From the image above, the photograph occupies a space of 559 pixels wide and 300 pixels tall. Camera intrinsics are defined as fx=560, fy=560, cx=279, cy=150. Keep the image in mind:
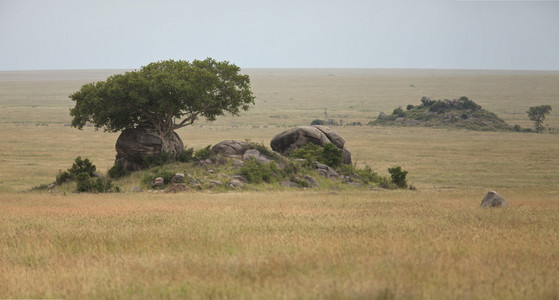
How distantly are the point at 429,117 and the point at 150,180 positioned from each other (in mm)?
76649

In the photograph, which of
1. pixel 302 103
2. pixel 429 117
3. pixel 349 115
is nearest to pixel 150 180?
pixel 429 117

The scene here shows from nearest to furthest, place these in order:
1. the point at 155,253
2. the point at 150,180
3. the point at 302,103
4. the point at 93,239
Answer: the point at 155,253 < the point at 93,239 < the point at 150,180 < the point at 302,103

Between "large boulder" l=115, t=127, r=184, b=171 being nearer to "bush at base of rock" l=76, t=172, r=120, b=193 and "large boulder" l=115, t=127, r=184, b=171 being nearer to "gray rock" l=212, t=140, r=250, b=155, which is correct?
"gray rock" l=212, t=140, r=250, b=155

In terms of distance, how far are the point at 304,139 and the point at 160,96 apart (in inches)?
459

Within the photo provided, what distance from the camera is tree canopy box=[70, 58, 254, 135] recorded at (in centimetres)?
3419

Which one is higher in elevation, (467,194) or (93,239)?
(93,239)

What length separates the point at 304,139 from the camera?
41.2m

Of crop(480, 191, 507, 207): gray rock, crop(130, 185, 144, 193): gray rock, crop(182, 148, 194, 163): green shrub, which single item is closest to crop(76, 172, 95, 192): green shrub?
crop(130, 185, 144, 193): gray rock

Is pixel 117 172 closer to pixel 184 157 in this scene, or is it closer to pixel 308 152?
pixel 184 157

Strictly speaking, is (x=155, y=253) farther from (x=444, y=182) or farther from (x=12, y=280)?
(x=444, y=182)

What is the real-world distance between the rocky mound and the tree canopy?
217 feet

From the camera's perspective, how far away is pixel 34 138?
257 ft

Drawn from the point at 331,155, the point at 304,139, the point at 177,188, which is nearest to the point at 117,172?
the point at 177,188

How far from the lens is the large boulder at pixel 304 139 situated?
41.2 metres
